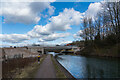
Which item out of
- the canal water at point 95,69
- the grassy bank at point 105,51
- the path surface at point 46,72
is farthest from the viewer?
the grassy bank at point 105,51

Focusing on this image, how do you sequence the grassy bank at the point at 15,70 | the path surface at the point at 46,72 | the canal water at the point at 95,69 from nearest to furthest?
the path surface at the point at 46,72, the grassy bank at the point at 15,70, the canal water at the point at 95,69

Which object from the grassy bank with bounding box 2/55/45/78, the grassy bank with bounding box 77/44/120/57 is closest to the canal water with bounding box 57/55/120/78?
the grassy bank with bounding box 2/55/45/78

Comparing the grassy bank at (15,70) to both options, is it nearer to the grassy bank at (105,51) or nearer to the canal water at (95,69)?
the canal water at (95,69)

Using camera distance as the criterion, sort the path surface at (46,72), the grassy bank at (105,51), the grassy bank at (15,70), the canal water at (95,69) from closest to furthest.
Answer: the path surface at (46,72) → the grassy bank at (15,70) → the canal water at (95,69) → the grassy bank at (105,51)

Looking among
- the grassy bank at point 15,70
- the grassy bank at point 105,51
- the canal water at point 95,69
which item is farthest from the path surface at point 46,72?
the grassy bank at point 105,51

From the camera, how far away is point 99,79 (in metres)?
11.4

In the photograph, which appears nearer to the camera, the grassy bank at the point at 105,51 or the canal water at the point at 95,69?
the canal water at the point at 95,69

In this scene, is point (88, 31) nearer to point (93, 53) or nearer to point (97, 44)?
point (97, 44)

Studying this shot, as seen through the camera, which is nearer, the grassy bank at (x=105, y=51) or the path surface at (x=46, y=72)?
the path surface at (x=46, y=72)

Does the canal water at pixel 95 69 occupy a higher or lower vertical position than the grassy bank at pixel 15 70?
lower

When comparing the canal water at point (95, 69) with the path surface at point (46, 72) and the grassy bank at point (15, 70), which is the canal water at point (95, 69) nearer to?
the path surface at point (46, 72)

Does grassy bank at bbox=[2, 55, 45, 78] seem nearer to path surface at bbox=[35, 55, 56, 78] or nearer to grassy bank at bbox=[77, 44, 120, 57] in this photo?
path surface at bbox=[35, 55, 56, 78]

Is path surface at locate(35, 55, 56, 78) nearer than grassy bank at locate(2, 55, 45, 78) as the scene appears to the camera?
Yes

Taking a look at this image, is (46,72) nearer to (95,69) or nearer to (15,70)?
(15,70)
